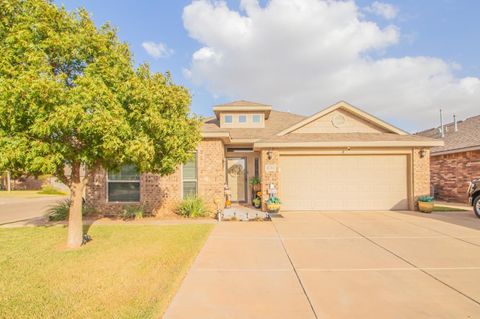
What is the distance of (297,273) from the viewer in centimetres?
492

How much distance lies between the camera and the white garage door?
12203mm

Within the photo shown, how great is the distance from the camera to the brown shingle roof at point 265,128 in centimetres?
1414

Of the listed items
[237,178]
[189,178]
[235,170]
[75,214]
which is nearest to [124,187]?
[189,178]

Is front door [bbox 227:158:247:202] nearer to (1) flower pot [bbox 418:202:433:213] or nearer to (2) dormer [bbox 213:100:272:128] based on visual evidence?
(2) dormer [bbox 213:100:272:128]

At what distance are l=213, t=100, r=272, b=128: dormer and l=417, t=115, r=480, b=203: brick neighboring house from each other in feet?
36.4

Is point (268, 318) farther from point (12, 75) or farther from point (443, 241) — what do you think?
point (12, 75)

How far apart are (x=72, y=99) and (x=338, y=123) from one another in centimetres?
1135

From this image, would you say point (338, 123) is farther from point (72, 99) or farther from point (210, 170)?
point (72, 99)

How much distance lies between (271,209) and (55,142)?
7942 mm

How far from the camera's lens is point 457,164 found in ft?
51.0

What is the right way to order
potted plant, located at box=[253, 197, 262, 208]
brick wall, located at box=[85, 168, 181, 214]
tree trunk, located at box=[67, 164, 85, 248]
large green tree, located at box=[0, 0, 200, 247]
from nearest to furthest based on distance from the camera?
large green tree, located at box=[0, 0, 200, 247], tree trunk, located at box=[67, 164, 85, 248], brick wall, located at box=[85, 168, 181, 214], potted plant, located at box=[253, 197, 262, 208]

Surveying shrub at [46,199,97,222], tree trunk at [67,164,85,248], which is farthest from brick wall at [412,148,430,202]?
shrub at [46,199,97,222]

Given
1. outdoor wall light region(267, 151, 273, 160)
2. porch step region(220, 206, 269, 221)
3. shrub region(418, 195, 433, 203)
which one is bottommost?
porch step region(220, 206, 269, 221)

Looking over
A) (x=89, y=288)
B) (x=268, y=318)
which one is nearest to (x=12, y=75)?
(x=89, y=288)
